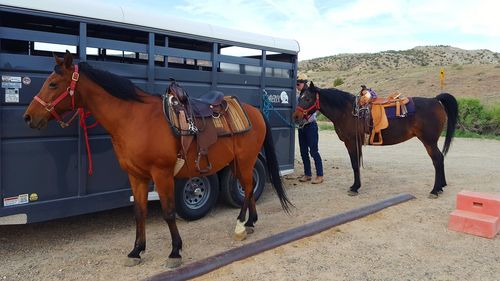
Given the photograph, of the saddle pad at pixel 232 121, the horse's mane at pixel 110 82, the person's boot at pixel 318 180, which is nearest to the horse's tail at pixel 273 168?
the saddle pad at pixel 232 121

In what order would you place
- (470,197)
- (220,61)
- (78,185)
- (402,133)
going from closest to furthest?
(78,185)
(470,197)
(220,61)
(402,133)

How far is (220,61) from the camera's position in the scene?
5.59m

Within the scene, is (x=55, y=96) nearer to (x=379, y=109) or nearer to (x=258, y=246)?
(x=258, y=246)

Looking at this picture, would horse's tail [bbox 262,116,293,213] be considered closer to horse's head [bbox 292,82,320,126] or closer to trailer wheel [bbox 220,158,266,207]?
trailer wheel [bbox 220,158,266,207]

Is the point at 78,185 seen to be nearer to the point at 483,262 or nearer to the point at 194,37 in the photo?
the point at 194,37

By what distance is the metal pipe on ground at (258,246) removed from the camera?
11.6ft

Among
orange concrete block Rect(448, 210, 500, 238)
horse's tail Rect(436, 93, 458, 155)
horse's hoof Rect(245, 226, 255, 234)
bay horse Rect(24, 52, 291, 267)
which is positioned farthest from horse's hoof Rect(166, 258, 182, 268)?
horse's tail Rect(436, 93, 458, 155)

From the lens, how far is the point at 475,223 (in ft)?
15.9

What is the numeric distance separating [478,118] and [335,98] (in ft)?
41.1

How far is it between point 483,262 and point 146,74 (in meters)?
4.09

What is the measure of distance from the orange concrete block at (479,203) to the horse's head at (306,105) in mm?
2573

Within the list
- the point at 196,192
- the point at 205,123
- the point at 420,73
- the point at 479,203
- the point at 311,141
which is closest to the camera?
the point at 205,123

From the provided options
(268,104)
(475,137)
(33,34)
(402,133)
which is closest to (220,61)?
(268,104)

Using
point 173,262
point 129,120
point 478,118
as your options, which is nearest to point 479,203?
point 173,262
